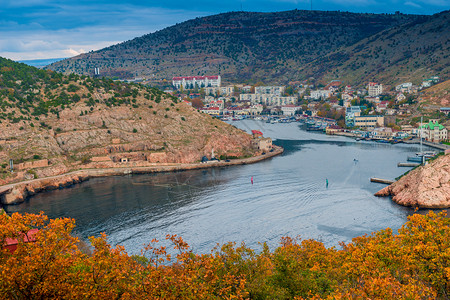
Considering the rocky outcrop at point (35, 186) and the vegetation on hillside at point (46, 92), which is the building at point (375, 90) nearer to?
the vegetation on hillside at point (46, 92)

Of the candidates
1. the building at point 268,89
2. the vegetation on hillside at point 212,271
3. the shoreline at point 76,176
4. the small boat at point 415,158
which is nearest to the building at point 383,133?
the small boat at point 415,158

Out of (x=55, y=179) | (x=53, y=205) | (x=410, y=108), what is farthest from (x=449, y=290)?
(x=410, y=108)

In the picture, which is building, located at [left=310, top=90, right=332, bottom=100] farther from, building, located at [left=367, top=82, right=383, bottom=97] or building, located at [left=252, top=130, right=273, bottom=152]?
building, located at [left=252, top=130, right=273, bottom=152]

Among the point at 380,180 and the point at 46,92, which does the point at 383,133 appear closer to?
the point at 380,180

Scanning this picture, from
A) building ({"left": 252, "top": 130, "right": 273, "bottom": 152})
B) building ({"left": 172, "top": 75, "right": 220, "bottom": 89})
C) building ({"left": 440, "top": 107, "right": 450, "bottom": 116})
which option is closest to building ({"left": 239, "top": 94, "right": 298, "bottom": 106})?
building ({"left": 172, "top": 75, "right": 220, "bottom": 89})

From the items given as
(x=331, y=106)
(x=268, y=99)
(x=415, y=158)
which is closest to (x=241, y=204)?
(x=415, y=158)
